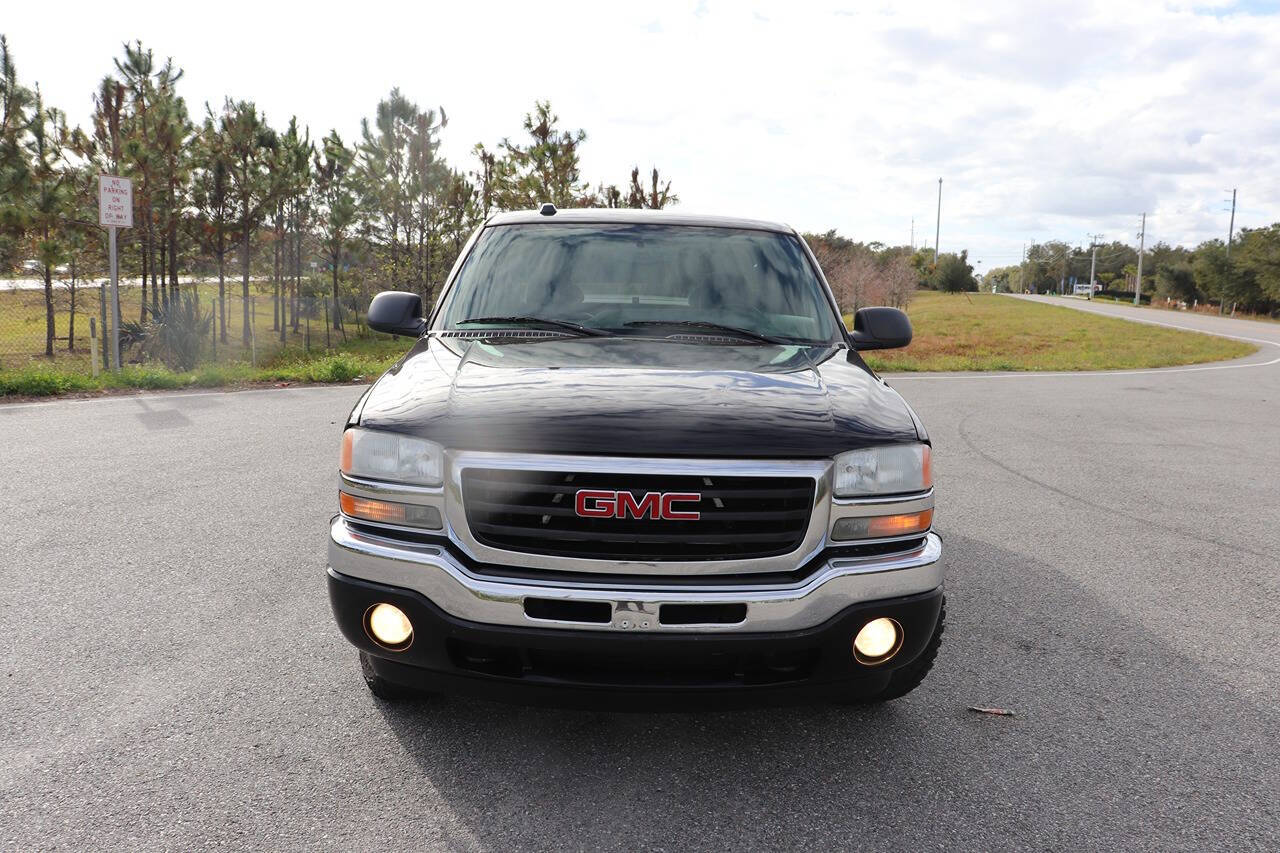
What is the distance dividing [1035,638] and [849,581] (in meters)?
1.90

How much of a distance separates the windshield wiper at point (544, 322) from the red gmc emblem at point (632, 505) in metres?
1.17

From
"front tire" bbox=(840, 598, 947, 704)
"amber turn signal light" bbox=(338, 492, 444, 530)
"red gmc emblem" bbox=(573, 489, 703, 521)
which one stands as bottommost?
"front tire" bbox=(840, 598, 947, 704)

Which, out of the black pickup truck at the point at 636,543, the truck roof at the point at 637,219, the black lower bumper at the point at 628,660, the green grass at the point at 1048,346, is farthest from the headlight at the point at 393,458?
the green grass at the point at 1048,346

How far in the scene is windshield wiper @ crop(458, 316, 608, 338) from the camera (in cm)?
345

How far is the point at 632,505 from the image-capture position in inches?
93.6

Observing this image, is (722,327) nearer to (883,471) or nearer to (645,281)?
(645,281)

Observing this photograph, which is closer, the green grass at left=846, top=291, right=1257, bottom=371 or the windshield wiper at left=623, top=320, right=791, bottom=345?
the windshield wiper at left=623, top=320, right=791, bottom=345

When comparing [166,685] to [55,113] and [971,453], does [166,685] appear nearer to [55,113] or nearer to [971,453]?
[971,453]

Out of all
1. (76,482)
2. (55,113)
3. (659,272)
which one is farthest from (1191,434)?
(55,113)

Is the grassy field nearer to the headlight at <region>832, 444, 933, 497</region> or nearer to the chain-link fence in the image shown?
the chain-link fence

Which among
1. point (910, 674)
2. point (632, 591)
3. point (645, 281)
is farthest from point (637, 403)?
point (645, 281)

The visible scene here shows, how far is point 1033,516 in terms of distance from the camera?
237 inches

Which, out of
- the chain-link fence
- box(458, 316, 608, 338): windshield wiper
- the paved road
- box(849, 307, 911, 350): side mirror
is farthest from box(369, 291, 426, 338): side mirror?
the chain-link fence

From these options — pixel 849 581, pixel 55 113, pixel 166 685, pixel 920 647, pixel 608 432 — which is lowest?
pixel 166 685
